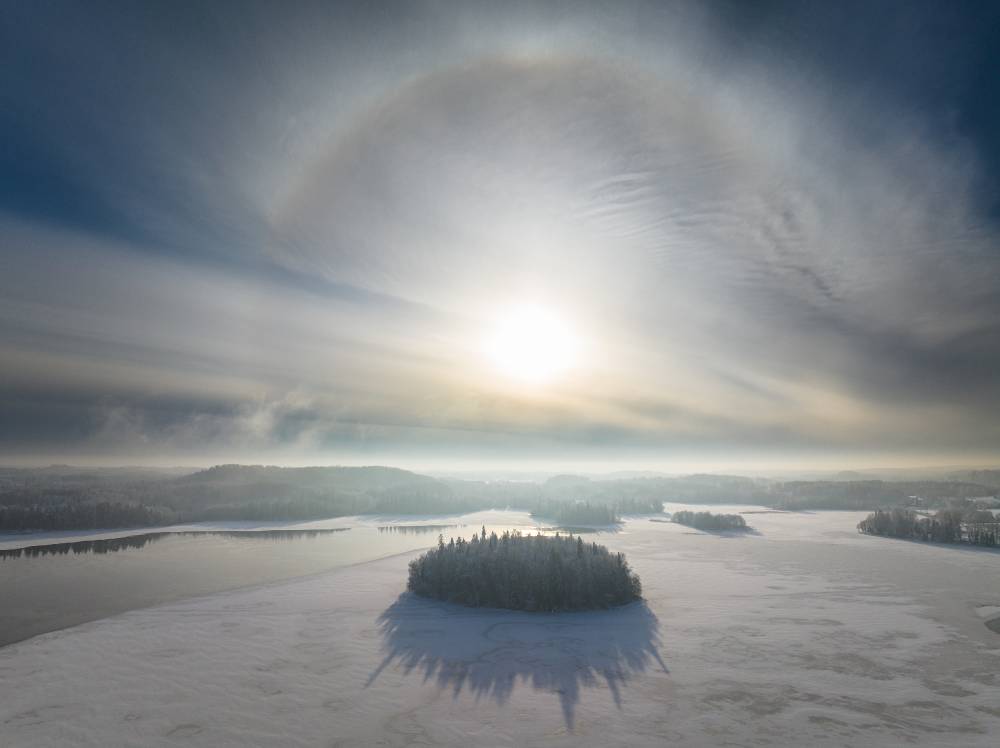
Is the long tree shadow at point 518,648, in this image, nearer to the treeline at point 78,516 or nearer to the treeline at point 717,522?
the treeline at point 717,522

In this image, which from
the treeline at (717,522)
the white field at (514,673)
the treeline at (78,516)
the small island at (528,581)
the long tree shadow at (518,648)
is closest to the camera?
the white field at (514,673)

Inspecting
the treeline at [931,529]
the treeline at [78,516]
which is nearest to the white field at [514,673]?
the treeline at [931,529]

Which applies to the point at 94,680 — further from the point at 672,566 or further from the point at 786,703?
the point at 672,566

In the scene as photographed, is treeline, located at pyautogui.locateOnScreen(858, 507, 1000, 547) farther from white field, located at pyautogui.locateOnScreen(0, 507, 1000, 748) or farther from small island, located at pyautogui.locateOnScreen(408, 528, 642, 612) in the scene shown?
small island, located at pyautogui.locateOnScreen(408, 528, 642, 612)

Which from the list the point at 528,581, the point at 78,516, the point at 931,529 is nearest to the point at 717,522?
the point at 931,529

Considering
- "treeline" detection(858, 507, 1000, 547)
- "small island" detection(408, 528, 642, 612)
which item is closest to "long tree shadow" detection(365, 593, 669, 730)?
"small island" detection(408, 528, 642, 612)

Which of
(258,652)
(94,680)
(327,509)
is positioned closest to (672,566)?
(258,652)

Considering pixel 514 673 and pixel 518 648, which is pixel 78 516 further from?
Result: pixel 514 673
